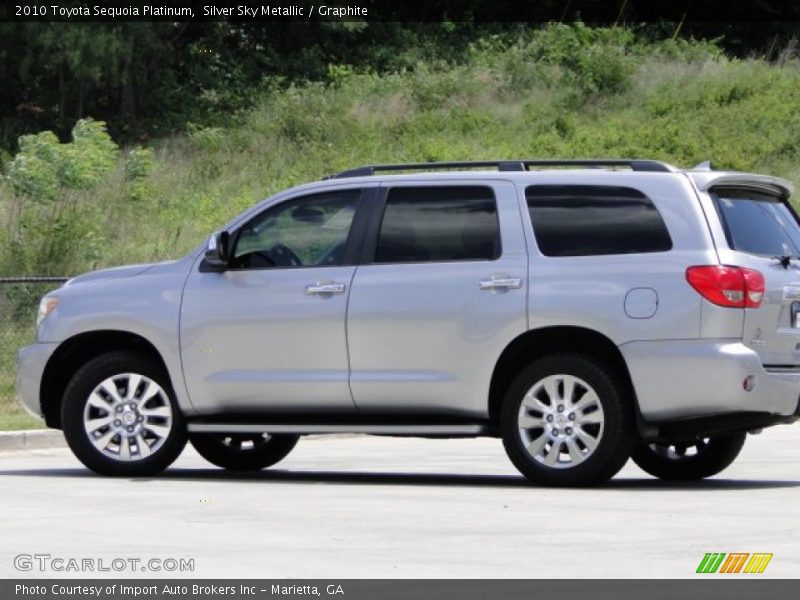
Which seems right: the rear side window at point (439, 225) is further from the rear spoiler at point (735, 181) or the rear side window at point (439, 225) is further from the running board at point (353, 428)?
the rear spoiler at point (735, 181)

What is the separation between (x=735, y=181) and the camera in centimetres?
1277

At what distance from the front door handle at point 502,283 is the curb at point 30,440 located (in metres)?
6.04

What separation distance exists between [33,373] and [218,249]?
1730 millimetres

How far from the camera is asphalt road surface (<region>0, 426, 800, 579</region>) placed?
8719 mm

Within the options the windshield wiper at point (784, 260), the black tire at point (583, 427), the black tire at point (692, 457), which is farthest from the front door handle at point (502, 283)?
the black tire at point (692, 457)

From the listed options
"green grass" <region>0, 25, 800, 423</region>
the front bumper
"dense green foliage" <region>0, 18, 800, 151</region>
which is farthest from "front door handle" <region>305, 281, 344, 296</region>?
"dense green foliage" <region>0, 18, 800, 151</region>

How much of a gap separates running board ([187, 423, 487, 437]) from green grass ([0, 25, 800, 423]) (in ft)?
58.6

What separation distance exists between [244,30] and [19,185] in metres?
19.7

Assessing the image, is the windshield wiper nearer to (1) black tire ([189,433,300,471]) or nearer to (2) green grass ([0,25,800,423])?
(1) black tire ([189,433,300,471])

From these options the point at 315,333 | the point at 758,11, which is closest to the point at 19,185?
the point at 315,333

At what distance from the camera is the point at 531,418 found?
12.5m
